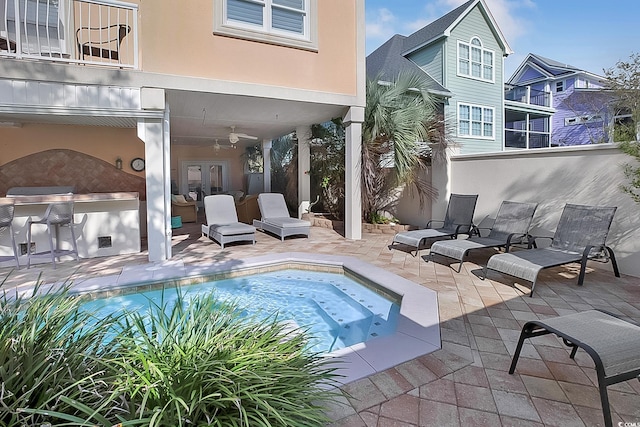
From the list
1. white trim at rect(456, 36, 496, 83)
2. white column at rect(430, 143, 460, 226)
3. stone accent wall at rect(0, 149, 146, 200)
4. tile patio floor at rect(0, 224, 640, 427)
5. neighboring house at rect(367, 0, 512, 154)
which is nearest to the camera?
tile patio floor at rect(0, 224, 640, 427)

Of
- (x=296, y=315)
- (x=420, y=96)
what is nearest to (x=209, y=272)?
(x=296, y=315)

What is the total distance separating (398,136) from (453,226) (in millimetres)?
2707

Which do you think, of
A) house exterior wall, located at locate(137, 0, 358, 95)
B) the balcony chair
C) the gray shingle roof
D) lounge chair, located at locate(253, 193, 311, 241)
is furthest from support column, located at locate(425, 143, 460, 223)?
the balcony chair

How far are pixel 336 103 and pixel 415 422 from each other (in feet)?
23.7

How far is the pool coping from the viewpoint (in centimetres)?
306

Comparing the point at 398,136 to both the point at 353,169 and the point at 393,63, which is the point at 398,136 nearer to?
the point at 353,169

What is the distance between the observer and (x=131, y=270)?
607cm

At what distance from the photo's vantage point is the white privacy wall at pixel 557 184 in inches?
232

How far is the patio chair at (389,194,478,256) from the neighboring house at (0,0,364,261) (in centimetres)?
182

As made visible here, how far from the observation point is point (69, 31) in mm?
7801

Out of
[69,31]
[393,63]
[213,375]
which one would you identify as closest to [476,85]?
Result: [393,63]

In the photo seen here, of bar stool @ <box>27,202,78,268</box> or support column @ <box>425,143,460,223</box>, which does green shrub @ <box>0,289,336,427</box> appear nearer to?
bar stool @ <box>27,202,78,268</box>

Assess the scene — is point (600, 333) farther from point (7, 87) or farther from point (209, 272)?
point (7, 87)

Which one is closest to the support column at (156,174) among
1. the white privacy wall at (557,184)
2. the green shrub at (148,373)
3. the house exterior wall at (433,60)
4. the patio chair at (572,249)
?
the green shrub at (148,373)
